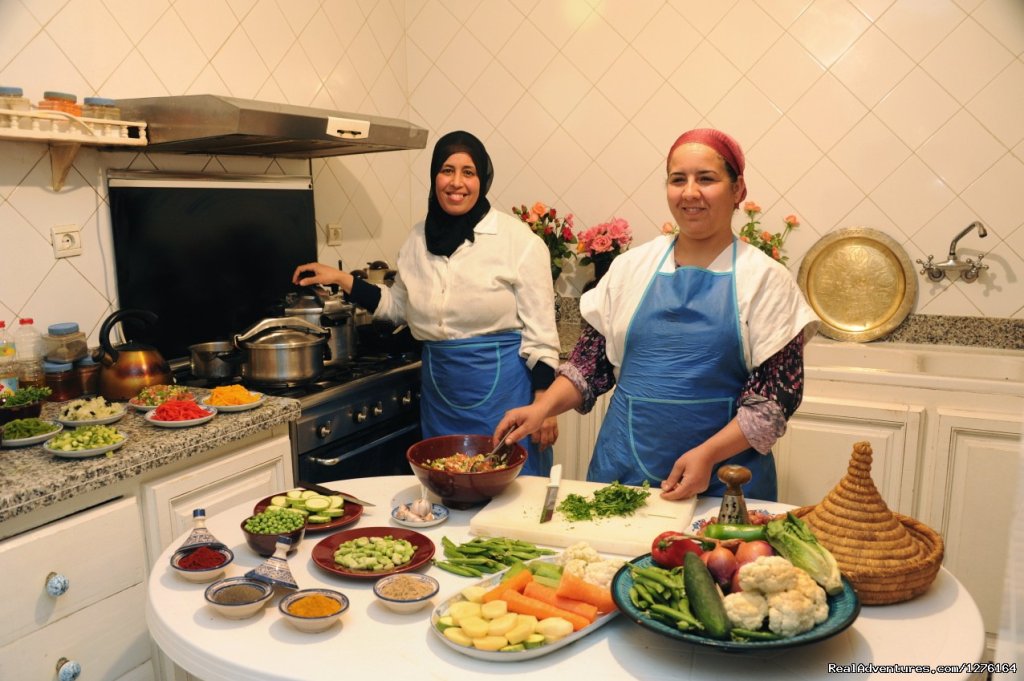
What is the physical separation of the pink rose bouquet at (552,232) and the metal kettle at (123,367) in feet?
5.76

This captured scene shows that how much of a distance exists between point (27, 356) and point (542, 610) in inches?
72.7

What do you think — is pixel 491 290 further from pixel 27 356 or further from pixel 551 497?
pixel 27 356

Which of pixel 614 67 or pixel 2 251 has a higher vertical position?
pixel 614 67

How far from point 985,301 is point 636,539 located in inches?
89.5

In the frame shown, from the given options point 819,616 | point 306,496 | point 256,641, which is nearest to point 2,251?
point 306,496

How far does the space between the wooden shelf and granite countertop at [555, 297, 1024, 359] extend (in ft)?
5.66

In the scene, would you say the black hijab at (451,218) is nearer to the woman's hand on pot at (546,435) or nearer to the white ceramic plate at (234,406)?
the woman's hand on pot at (546,435)

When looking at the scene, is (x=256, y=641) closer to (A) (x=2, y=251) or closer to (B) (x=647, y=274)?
→ (B) (x=647, y=274)

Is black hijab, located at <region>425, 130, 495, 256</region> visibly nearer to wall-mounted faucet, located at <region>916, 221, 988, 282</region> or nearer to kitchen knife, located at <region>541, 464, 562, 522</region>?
kitchen knife, located at <region>541, 464, 562, 522</region>

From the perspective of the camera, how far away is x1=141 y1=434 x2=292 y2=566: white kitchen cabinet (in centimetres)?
206

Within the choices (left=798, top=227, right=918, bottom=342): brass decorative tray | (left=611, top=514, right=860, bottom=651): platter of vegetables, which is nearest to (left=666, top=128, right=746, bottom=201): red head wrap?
(left=611, top=514, right=860, bottom=651): platter of vegetables

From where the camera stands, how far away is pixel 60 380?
235 centimetres

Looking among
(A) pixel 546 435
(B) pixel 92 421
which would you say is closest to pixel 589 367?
(A) pixel 546 435

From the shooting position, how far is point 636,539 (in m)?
1.50
